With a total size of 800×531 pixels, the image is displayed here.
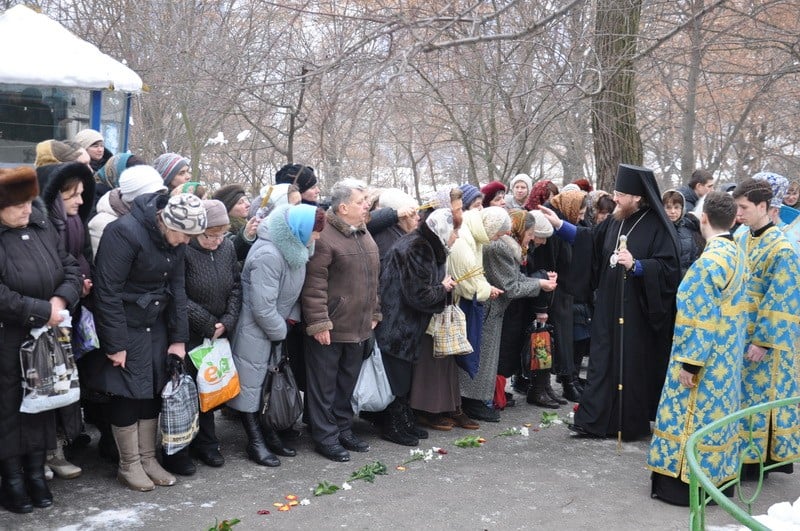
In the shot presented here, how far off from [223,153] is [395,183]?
527 centimetres

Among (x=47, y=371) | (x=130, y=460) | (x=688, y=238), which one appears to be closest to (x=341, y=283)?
(x=130, y=460)

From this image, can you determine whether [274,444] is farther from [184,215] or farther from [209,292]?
[184,215]

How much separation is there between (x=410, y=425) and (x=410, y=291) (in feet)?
3.54

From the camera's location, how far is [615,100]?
10.7 meters

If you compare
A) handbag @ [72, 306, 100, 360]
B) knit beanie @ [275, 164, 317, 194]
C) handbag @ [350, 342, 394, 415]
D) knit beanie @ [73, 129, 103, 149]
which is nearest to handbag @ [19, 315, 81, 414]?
handbag @ [72, 306, 100, 360]

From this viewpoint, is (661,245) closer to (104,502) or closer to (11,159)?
(104,502)

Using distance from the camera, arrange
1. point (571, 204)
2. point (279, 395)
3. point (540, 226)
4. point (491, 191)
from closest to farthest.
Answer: point (279, 395) → point (540, 226) → point (491, 191) → point (571, 204)

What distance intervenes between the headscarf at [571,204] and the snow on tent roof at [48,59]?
5891mm

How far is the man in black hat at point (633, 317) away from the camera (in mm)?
6395

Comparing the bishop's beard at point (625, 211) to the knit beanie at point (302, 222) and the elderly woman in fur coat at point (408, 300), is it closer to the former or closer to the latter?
the elderly woman in fur coat at point (408, 300)

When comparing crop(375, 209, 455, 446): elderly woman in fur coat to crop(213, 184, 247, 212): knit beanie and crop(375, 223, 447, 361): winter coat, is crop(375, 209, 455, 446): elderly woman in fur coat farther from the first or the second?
crop(213, 184, 247, 212): knit beanie

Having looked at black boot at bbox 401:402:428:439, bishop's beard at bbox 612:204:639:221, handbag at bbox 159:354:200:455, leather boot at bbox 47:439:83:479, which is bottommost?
leather boot at bbox 47:439:83:479

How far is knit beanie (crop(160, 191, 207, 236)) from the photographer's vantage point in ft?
16.3

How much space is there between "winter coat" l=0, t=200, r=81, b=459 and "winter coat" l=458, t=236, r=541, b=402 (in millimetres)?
3388
